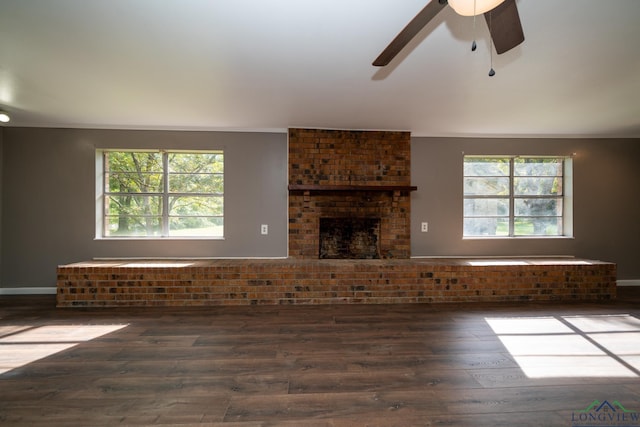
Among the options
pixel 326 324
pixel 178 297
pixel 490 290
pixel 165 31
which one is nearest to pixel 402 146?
pixel 490 290

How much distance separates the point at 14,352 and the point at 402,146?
421cm

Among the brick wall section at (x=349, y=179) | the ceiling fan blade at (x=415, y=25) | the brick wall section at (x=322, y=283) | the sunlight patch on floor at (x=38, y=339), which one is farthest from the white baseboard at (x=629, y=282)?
the sunlight patch on floor at (x=38, y=339)

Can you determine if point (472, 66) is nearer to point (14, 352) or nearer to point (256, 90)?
point (256, 90)

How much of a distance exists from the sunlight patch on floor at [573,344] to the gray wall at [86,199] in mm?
2591

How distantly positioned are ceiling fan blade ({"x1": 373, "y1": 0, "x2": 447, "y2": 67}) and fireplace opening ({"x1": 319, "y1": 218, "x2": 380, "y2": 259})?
92.4 inches

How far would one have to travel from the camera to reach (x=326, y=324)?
2.46 meters

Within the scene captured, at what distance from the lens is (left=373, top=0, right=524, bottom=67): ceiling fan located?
3.61ft

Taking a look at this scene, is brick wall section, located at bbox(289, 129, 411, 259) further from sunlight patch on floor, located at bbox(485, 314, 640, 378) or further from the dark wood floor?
sunlight patch on floor, located at bbox(485, 314, 640, 378)

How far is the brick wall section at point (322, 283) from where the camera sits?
9.59 feet

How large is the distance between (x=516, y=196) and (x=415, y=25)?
364cm

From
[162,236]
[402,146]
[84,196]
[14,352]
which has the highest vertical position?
[402,146]

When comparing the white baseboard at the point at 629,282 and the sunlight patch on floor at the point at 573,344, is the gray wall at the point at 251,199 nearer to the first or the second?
the white baseboard at the point at 629,282

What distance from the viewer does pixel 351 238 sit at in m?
3.60

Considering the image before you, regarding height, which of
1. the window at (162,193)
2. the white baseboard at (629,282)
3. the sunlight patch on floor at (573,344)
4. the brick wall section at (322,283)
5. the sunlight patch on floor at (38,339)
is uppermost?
the window at (162,193)
